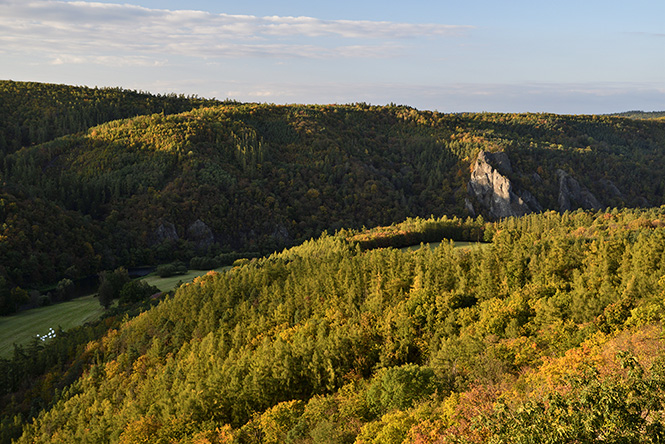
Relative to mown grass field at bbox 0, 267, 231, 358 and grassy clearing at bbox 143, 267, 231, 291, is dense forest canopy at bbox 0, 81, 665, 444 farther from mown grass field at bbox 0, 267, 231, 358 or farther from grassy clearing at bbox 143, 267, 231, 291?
grassy clearing at bbox 143, 267, 231, 291

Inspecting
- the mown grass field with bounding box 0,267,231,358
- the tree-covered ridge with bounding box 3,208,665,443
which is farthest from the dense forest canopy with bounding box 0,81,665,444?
the mown grass field with bounding box 0,267,231,358

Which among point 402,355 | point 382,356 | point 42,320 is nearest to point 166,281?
point 42,320

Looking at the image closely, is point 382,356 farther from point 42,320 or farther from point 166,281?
point 166,281

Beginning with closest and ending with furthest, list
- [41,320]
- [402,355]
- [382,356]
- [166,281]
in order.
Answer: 1. [382,356]
2. [402,355]
3. [41,320]
4. [166,281]

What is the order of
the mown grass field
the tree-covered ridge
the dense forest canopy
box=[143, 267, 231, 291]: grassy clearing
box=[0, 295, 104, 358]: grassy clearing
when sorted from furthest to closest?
box=[143, 267, 231, 291]: grassy clearing < the mown grass field < box=[0, 295, 104, 358]: grassy clearing < the dense forest canopy < the tree-covered ridge

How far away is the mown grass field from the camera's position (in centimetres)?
11731

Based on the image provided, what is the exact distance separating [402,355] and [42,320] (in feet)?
341

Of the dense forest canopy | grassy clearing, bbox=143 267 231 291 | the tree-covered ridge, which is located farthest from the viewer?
grassy clearing, bbox=143 267 231 291

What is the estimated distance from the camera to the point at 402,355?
62312 mm

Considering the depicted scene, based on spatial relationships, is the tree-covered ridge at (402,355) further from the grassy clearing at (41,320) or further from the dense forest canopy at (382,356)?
the grassy clearing at (41,320)

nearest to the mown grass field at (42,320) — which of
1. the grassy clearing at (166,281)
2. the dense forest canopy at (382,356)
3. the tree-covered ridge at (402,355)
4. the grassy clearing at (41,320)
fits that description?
the grassy clearing at (41,320)

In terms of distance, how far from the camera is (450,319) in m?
64.9

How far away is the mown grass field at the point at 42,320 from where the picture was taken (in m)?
117

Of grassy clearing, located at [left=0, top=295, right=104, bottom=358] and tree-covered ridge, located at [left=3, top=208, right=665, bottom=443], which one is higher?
tree-covered ridge, located at [left=3, top=208, right=665, bottom=443]
